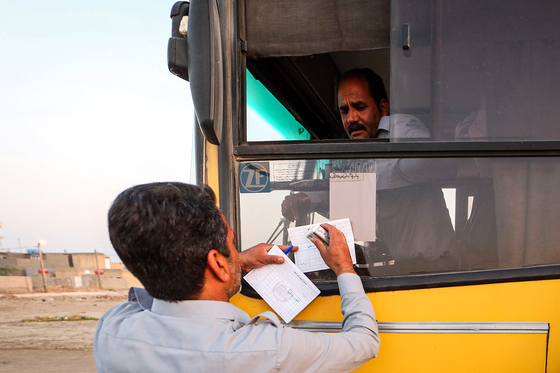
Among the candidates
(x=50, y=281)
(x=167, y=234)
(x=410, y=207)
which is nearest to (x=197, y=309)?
(x=167, y=234)

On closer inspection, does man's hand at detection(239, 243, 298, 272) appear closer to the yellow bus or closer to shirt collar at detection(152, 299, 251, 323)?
the yellow bus

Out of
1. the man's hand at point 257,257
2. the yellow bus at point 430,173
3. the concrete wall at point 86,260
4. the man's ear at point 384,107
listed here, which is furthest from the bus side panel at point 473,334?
the concrete wall at point 86,260

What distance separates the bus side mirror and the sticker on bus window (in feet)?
0.77

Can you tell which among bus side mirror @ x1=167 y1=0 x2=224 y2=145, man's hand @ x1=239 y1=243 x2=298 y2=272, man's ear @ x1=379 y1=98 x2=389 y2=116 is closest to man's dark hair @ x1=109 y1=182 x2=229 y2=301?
bus side mirror @ x1=167 y1=0 x2=224 y2=145

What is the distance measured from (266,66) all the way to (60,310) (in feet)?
62.1

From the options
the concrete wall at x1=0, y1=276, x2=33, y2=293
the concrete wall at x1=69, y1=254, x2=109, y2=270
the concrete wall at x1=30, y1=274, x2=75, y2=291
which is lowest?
the concrete wall at x1=69, y1=254, x2=109, y2=270

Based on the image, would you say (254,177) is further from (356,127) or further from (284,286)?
(356,127)

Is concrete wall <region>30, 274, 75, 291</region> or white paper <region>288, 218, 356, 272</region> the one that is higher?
white paper <region>288, 218, 356, 272</region>

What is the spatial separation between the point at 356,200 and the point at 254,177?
428 millimetres

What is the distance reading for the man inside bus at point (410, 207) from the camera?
1.87m

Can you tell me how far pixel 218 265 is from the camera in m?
1.54

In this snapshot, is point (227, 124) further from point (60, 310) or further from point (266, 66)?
point (60, 310)

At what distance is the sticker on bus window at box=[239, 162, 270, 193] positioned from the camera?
197 centimetres

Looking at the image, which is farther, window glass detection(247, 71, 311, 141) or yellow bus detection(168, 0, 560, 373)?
window glass detection(247, 71, 311, 141)
